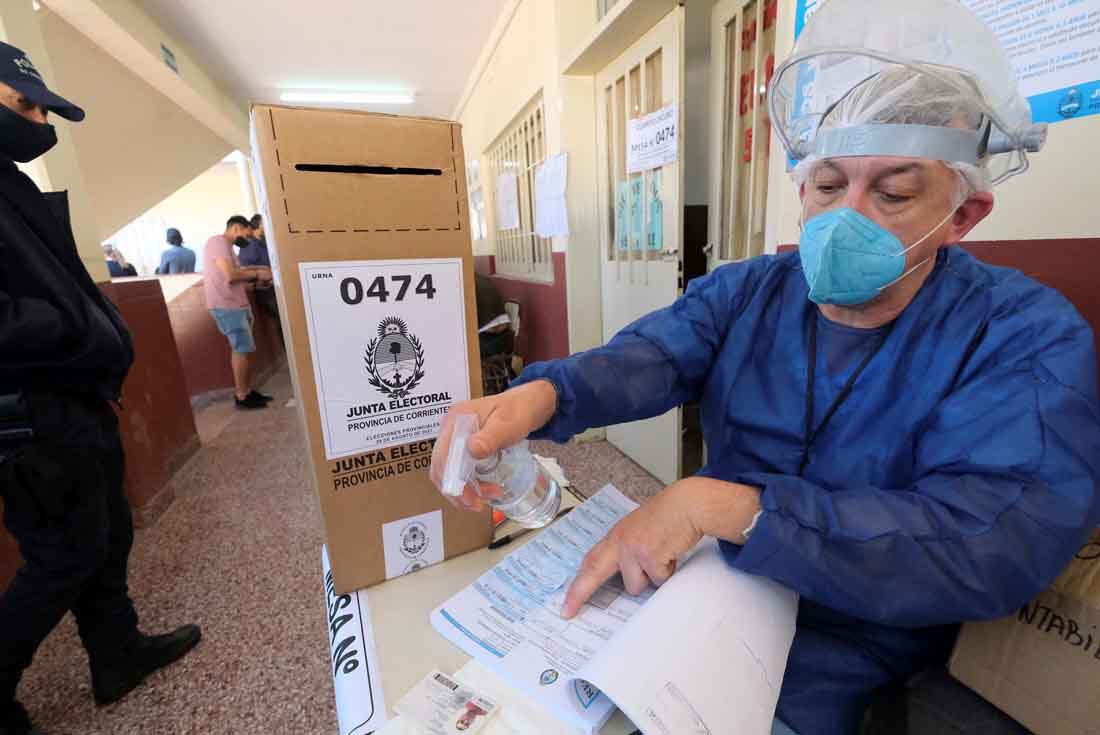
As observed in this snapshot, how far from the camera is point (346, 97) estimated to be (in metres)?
4.87

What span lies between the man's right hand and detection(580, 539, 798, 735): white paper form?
25 cm

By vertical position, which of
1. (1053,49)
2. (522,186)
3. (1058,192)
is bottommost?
(1058,192)

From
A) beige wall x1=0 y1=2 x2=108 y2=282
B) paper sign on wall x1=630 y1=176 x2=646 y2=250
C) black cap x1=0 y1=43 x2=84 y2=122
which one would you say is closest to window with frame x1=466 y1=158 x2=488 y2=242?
paper sign on wall x1=630 y1=176 x2=646 y2=250

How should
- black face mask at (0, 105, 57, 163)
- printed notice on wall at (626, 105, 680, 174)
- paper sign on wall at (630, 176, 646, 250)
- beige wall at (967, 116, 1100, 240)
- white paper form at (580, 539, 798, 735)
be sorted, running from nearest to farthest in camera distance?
white paper form at (580, 539, 798, 735) < beige wall at (967, 116, 1100, 240) < black face mask at (0, 105, 57, 163) < printed notice on wall at (626, 105, 680, 174) < paper sign on wall at (630, 176, 646, 250)

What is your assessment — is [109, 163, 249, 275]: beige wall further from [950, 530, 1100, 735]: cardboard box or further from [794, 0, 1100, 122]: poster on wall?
[950, 530, 1100, 735]: cardboard box

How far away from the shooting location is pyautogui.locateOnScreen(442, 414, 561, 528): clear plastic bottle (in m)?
0.59

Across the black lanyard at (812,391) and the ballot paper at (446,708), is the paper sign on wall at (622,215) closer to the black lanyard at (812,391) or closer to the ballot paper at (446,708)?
the black lanyard at (812,391)

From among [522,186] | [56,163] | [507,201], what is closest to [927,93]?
[56,163]

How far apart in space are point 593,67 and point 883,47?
1995 mm

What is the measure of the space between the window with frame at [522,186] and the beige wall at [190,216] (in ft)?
A: 26.5

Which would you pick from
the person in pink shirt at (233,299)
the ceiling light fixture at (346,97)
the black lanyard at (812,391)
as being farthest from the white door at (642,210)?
the ceiling light fixture at (346,97)

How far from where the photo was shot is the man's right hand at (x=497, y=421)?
0.60m

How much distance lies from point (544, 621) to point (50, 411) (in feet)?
3.73

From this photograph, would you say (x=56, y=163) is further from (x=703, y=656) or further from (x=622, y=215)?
(x=703, y=656)
